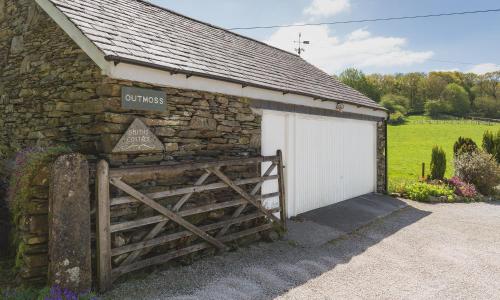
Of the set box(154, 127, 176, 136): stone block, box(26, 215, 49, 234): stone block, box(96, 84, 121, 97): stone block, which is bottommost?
box(26, 215, 49, 234): stone block

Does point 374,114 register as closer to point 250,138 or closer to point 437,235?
point 437,235

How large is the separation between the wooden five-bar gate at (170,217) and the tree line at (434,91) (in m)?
51.2

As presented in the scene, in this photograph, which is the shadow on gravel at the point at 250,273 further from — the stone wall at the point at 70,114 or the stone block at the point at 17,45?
the stone block at the point at 17,45

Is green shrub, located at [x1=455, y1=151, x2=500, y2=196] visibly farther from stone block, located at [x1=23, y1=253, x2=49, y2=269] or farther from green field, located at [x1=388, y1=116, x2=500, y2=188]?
stone block, located at [x1=23, y1=253, x2=49, y2=269]

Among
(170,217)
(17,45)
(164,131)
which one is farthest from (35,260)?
(17,45)

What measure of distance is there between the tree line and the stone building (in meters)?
48.7

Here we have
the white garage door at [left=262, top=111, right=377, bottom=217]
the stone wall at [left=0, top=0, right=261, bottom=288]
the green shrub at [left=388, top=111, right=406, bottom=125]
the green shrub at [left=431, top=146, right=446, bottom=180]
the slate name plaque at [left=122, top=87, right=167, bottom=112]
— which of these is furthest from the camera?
the green shrub at [left=388, top=111, right=406, bottom=125]

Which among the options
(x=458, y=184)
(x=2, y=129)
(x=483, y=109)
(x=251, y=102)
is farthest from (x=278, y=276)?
(x=483, y=109)

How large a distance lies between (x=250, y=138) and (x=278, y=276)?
2.78 m

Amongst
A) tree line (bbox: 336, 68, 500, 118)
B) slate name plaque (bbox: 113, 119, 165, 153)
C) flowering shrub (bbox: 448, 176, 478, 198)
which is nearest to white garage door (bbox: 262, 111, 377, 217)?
slate name plaque (bbox: 113, 119, 165, 153)

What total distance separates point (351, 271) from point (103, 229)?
3520mm

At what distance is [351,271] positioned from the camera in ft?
16.8

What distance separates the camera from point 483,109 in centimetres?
5500

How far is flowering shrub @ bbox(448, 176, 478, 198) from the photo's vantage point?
461 inches
